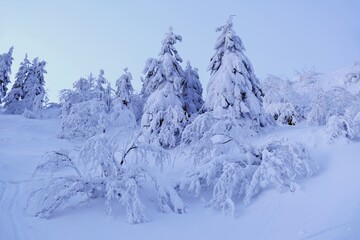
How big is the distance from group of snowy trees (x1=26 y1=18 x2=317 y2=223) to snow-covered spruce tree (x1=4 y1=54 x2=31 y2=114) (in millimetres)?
29684

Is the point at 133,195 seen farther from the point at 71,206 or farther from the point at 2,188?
the point at 2,188

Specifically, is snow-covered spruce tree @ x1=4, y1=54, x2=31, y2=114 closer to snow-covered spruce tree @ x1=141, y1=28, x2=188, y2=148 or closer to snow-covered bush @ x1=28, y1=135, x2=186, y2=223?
snow-covered spruce tree @ x1=141, y1=28, x2=188, y2=148

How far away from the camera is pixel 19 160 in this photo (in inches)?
818

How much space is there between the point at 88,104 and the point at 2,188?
559 cm

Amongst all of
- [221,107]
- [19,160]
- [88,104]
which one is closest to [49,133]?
[19,160]

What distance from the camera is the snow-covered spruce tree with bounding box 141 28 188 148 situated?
19.5 meters

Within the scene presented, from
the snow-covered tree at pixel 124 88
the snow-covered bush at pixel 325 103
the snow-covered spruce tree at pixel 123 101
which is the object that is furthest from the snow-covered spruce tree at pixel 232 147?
the snow-covered tree at pixel 124 88

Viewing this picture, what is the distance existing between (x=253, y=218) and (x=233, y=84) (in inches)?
398

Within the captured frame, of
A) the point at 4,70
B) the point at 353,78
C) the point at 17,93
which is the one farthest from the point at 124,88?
the point at 353,78

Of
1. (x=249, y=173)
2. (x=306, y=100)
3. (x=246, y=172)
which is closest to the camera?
(x=246, y=172)

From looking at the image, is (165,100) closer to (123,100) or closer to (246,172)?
(246,172)

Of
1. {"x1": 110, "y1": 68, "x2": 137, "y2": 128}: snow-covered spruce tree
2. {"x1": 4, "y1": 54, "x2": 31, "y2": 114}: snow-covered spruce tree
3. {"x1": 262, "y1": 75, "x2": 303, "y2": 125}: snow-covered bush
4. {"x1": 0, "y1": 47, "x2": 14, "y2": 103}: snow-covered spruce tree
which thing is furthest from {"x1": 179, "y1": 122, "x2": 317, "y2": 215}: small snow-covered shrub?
{"x1": 0, "y1": 47, "x2": 14, "y2": 103}: snow-covered spruce tree

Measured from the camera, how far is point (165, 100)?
2025 cm

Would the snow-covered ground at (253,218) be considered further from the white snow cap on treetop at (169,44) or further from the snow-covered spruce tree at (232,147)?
the white snow cap on treetop at (169,44)
